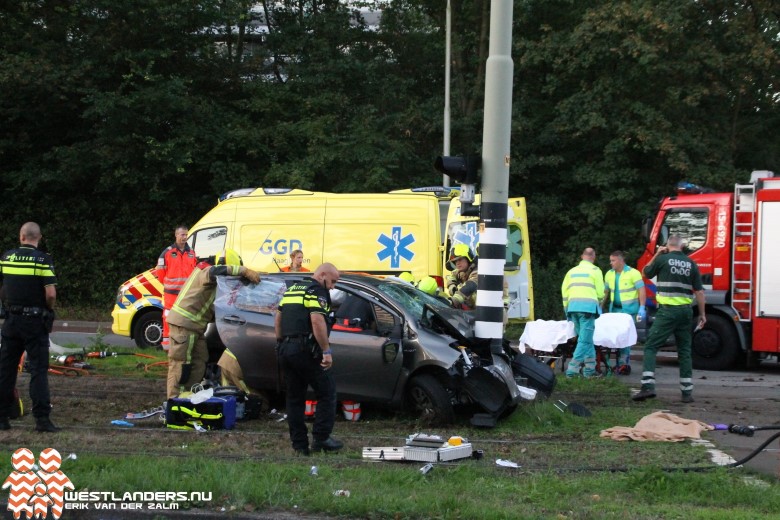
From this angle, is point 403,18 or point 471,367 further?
point 403,18

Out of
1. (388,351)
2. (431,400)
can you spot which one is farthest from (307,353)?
(431,400)

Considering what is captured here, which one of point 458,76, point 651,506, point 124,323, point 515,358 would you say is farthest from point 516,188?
point 651,506

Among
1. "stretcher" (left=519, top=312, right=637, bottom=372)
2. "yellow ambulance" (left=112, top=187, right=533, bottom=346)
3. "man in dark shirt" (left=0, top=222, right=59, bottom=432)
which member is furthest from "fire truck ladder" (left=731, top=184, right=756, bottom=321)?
"man in dark shirt" (left=0, top=222, right=59, bottom=432)

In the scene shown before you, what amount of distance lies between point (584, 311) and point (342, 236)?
4267 mm

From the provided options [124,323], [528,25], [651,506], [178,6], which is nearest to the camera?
[651,506]

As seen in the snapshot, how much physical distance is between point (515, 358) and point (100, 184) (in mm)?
16769

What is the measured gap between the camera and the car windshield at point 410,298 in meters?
9.63

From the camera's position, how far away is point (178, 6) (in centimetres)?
2297

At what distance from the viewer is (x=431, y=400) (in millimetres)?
9164

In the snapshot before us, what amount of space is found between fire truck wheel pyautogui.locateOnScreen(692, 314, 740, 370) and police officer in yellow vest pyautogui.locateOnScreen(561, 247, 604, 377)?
2.96 metres

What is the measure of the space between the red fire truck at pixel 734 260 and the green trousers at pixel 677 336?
4.01 m

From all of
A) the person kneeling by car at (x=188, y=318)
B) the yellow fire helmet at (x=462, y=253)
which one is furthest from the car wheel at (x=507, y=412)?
the yellow fire helmet at (x=462, y=253)

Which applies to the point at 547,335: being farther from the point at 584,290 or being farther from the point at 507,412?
the point at 507,412

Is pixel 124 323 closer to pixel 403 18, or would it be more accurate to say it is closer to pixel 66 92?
pixel 66 92
